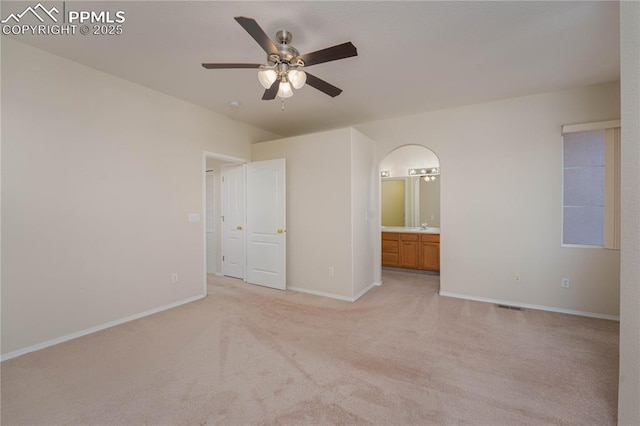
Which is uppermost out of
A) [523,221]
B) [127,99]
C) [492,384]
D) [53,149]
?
[127,99]

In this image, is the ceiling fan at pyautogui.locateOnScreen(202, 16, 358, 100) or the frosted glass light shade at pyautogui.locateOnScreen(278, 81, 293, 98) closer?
the ceiling fan at pyautogui.locateOnScreen(202, 16, 358, 100)

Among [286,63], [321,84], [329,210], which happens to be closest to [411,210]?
[329,210]

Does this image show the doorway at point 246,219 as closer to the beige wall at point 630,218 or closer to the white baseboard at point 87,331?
the white baseboard at point 87,331

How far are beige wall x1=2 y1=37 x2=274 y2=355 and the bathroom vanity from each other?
373cm

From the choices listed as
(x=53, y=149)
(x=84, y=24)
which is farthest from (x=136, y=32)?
(x=53, y=149)

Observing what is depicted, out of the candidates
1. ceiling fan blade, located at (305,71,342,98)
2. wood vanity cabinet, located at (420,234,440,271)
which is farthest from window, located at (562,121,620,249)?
ceiling fan blade, located at (305,71,342,98)

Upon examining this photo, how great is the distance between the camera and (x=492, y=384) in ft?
6.38

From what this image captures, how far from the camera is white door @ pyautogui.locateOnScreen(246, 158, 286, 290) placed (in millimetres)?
4234

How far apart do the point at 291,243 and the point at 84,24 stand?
330 cm

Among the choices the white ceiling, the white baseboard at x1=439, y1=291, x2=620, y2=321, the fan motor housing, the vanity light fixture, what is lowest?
the white baseboard at x1=439, y1=291, x2=620, y2=321

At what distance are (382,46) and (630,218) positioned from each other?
212cm

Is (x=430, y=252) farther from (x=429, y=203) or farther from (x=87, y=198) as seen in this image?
(x=87, y=198)

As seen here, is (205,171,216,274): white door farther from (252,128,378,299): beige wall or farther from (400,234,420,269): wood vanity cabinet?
(400,234,420,269): wood vanity cabinet

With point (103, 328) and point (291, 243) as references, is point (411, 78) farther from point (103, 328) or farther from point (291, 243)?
point (103, 328)
